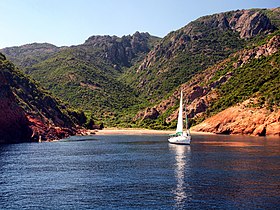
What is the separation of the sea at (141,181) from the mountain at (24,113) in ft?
135

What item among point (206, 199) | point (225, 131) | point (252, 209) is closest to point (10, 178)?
point (206, 199)

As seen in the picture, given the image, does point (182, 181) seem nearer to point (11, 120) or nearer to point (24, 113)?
point (11, 120)

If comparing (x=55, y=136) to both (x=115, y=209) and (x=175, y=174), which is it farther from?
(x=115, y=209)

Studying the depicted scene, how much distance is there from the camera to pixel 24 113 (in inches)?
6073

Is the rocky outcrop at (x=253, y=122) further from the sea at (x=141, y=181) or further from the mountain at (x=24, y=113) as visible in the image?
the mountain at (x=24, y=113)

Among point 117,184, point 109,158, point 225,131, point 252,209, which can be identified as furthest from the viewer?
point 225,131

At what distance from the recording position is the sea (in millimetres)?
54250

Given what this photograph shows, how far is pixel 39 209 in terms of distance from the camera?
51.3 m

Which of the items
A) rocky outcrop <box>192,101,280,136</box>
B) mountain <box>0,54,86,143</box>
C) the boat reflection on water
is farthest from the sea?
→ rocky outcrop <box>192,101,280,136</box>

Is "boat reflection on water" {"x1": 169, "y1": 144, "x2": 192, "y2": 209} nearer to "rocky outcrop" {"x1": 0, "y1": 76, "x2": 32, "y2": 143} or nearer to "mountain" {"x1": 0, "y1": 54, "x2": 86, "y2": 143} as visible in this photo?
"rocky outcrop" {"x1": 0, "y1": 76, "x2": 32, "y2": 143}

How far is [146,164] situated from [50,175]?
22.9 metres

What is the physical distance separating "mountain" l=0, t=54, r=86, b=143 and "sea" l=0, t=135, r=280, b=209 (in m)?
41.3

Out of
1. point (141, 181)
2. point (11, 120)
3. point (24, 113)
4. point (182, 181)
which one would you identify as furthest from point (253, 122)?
point (141, 181)

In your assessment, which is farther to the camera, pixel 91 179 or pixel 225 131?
pixel 225 131
